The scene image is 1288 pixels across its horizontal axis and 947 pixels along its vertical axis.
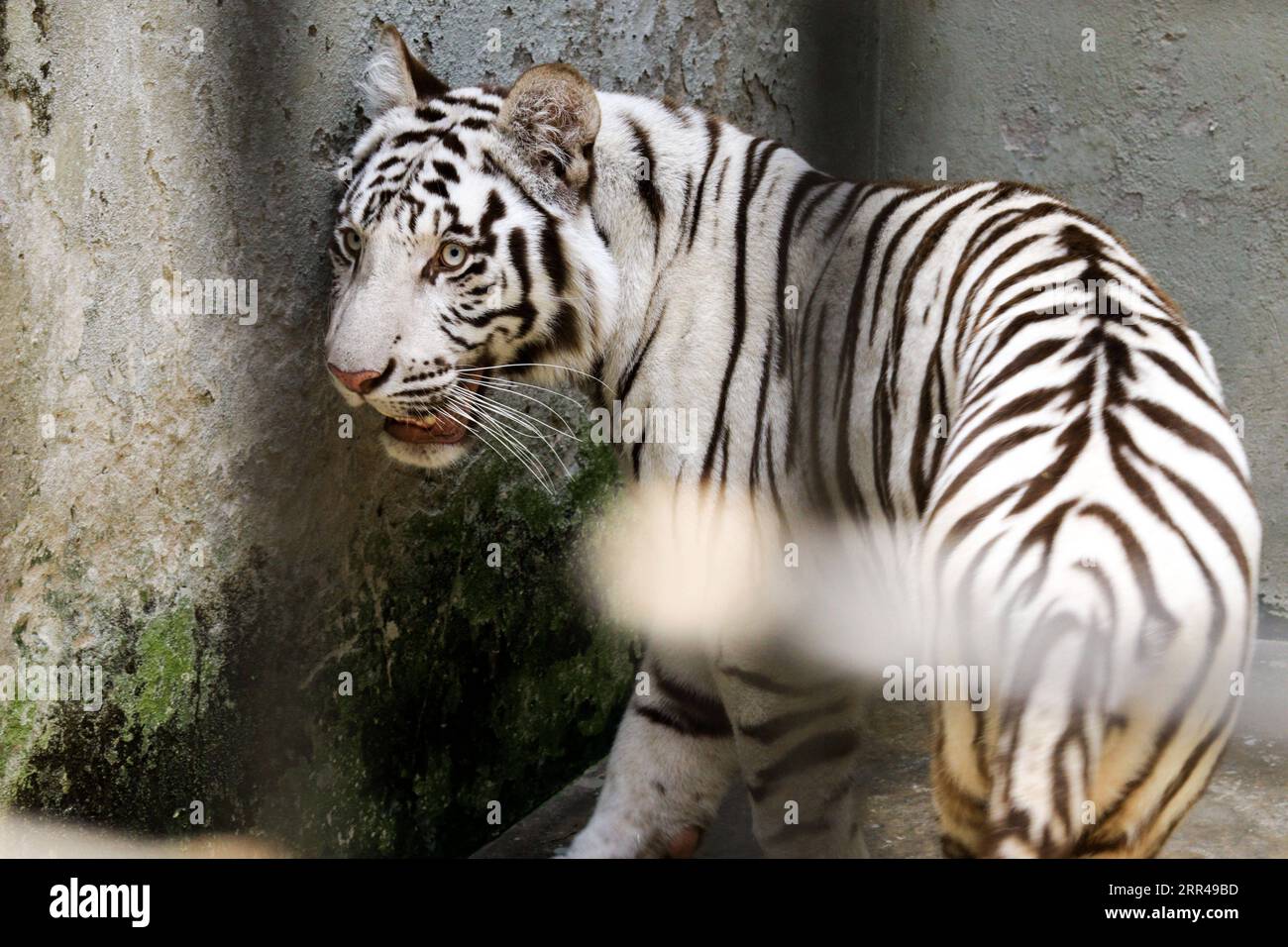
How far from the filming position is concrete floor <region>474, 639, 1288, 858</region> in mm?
3209

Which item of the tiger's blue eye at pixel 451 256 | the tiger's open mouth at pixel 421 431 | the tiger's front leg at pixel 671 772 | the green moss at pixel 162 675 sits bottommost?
the tiger's front leg at pixel 671 772

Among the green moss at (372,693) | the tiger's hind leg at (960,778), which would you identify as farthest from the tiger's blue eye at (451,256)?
the tiger's hind leg at (960,778)

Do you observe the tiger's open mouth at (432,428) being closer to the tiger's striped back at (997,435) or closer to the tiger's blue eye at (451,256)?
the tiger's blue eye at (451,256)

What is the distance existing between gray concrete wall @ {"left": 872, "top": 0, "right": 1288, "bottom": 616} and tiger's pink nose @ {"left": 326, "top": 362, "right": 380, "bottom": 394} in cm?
238

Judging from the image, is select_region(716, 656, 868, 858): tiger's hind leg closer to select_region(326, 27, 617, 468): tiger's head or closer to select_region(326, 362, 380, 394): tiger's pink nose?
select_region(326, 27, 617, 468): tiger's head

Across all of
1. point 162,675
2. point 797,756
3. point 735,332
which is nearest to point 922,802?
point 797,756

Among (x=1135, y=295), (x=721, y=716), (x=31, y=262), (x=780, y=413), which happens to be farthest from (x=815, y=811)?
(x=31, y=262)

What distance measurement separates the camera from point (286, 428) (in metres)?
2.71

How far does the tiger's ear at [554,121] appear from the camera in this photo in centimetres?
266

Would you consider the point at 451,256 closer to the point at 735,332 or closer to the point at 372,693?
the point at 735,332

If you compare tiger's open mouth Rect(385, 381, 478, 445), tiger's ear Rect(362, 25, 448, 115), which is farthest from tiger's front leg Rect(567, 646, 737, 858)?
tiger's ear Rect(362, 25, 448, 115)

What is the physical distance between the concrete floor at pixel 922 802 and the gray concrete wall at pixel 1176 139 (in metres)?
0.40

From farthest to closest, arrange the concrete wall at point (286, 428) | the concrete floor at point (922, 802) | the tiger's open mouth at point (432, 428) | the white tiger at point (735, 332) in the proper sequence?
the concrete floor at point (922, 802) < the tiger's open mouth at point (432, 428) < the concrete wall at point (286, 428) < the white tiger at point (735, 332)

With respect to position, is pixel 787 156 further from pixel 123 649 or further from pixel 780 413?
pixel 123 649
